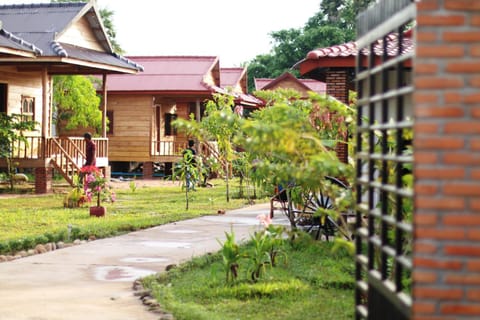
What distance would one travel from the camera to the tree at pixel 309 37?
221 feet

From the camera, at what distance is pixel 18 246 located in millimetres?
12438

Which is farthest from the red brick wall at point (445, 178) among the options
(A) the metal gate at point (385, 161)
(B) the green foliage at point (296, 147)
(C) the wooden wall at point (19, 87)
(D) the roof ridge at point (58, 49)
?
(C) the wooden wall at point (19, 87)

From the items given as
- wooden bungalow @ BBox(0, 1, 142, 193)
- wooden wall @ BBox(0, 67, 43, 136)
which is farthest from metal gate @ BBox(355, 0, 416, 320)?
wooden wall @ BBox(0, 67, 43, 136)

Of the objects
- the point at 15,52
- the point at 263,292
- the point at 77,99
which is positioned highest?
the point at 15,52

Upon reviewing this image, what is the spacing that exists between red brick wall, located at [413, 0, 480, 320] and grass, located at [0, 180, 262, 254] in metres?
8.90

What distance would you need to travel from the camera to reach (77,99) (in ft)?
107

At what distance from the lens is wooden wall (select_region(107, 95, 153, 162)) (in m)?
35.8

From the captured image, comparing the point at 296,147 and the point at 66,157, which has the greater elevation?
the point at 296,147

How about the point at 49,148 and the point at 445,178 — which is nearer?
the point at 445,178

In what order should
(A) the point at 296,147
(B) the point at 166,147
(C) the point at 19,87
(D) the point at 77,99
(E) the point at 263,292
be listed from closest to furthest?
(A) the point at 296,147, (E) the point at 263,292, (C) the point at 19,87, (D) the point at 77,99, (B) the point at 166,147

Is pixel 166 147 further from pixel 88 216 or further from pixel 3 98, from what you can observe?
pixel 88 216

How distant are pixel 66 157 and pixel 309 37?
46.0 meters

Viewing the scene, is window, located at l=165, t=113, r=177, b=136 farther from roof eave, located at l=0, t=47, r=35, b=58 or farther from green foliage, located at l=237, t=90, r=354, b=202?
green foliage, located at l=237, t=90, r=354, b=202

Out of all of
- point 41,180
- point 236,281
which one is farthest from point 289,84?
point 236,281
